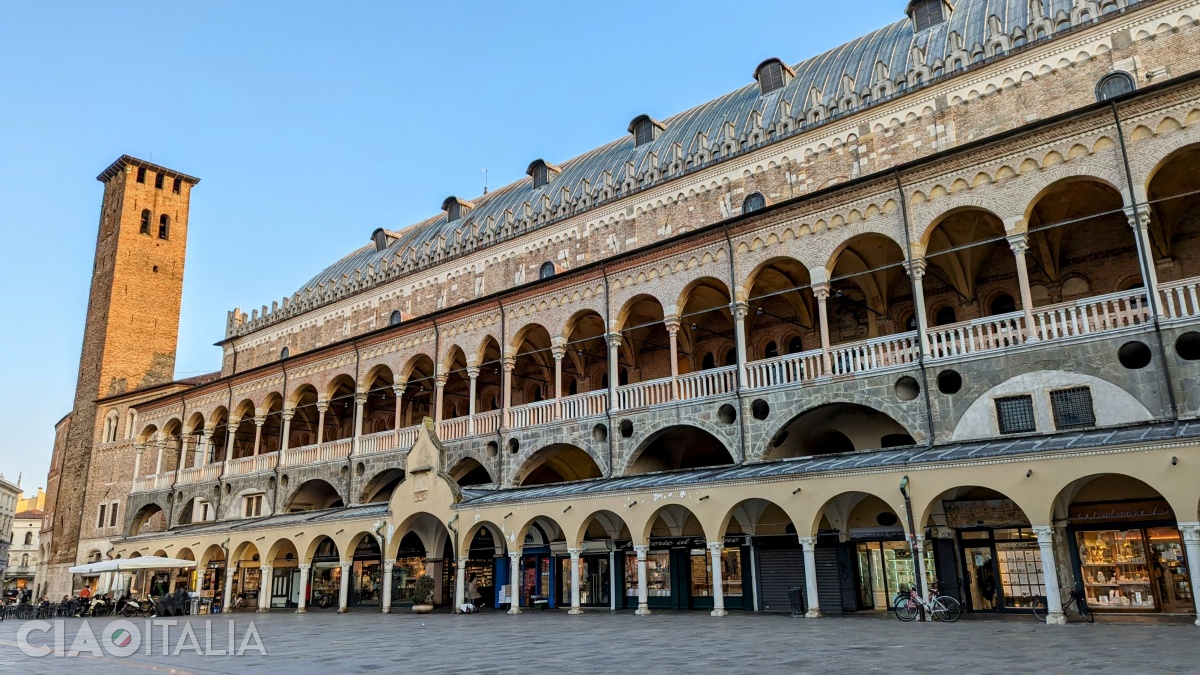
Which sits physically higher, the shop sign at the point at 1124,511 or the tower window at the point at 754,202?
the tower window at the point at 754,202

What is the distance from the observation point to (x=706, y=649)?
12133 mm

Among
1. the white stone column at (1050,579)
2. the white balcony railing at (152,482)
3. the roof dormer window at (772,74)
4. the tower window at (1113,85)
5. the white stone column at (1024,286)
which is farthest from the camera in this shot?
the white balcony railing at (152,482)

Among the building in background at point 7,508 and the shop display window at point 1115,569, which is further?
the building in background at point 7,508

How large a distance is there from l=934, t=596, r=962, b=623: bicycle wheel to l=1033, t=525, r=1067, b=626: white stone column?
5.68 feet

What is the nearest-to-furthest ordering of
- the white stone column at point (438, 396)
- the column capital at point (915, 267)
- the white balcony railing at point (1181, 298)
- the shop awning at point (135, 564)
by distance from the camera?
the white balcony railing at point (1181, 298) → the column capital at point (915, 267) → the white stone column at point (438, 396) → the shop awning at point (135, 564)

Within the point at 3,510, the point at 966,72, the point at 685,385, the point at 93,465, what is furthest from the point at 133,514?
the point at 3,510

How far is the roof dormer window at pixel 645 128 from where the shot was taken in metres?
33.1

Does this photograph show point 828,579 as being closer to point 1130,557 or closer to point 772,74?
point 1130,557

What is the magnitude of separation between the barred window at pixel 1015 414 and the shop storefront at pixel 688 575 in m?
7.55

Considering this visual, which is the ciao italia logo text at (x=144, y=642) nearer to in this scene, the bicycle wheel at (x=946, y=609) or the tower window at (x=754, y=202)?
the bicycle wheel at (x=946, y=609)

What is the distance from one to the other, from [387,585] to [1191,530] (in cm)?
2153

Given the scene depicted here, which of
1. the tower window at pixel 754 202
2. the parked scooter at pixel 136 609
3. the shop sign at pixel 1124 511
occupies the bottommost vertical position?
the parked scooter at pixel 136 609

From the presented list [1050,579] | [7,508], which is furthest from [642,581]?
[7,508]

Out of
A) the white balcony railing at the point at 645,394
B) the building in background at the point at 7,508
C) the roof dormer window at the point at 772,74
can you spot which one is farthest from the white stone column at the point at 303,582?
the building in background at the point at 7,508
